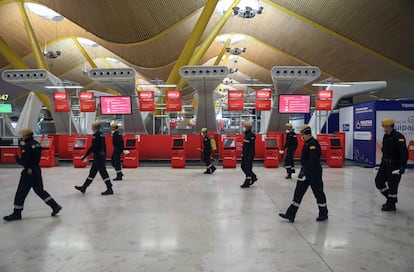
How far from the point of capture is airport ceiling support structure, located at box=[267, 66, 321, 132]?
1367cm

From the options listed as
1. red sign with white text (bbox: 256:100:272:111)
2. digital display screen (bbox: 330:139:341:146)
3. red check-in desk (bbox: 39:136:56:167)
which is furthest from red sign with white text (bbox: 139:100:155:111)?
digital display screen (bbox: 330:139:341:146)

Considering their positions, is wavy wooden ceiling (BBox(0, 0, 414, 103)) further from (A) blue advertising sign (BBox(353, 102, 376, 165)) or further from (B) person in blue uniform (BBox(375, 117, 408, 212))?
(B) person in blue uniform (BBox(375, 117, 408, 212))

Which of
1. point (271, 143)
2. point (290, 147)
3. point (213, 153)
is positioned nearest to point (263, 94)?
point (271, 143)

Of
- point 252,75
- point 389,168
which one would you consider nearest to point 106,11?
point 389,168

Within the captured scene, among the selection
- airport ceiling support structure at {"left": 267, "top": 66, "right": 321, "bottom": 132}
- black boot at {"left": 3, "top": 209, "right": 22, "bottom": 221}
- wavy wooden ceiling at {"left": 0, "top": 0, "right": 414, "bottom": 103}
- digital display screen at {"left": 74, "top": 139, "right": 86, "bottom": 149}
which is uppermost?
wavy wooden ceiling at {"left": 0, "top": 0, "right": 414, "bottom": 103}

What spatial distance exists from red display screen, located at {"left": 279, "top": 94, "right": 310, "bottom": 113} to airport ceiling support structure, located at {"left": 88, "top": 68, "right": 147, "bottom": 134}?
684cm

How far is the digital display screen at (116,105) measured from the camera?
14.4m

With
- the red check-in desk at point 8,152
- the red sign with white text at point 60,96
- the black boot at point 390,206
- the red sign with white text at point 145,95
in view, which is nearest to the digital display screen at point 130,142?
the red sign with white text at point 145,95

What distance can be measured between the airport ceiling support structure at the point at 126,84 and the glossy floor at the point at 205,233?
22.8ft

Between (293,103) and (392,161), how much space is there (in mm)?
8340

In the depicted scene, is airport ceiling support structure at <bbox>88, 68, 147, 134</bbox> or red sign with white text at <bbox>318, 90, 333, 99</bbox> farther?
red sign with white text at <bbox>318, 90, 333, 99</bbox>

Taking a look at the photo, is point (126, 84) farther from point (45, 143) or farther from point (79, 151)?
point (45, 143)

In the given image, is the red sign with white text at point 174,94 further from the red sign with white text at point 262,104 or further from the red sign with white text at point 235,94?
the red sign with white text at point 262,104

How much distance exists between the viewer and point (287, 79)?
14031 mm
